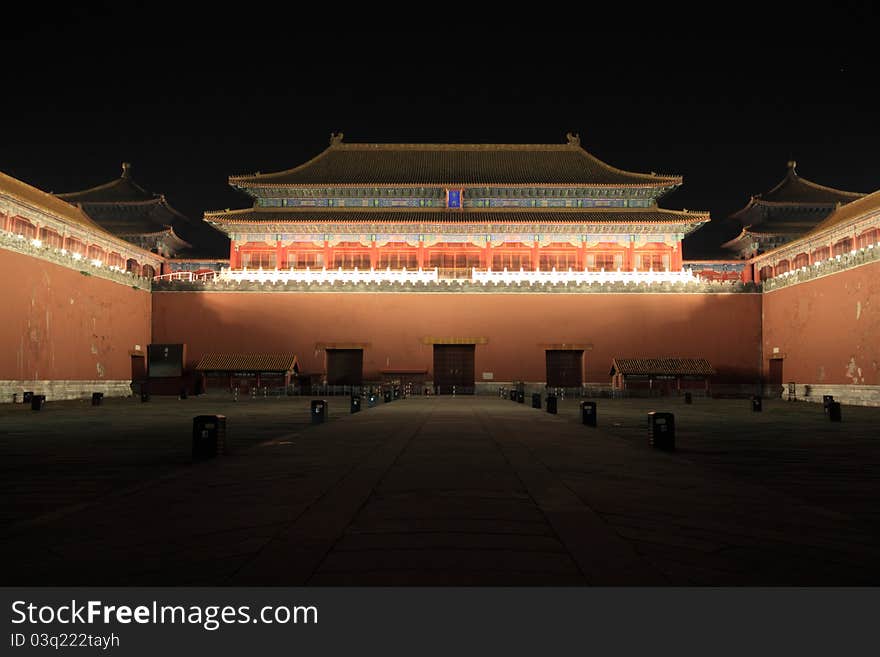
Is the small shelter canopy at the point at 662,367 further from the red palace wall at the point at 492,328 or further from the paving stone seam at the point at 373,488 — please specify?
the paving stone seam at the point at 373,488

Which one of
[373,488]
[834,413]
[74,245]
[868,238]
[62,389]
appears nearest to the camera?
[373,488]

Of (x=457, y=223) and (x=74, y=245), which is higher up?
(x=457, y=223)

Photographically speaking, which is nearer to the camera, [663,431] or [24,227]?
[663,431]

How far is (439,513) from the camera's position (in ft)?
17.2

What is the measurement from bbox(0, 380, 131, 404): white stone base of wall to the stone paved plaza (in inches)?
615

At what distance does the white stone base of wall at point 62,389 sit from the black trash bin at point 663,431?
75.7 feet

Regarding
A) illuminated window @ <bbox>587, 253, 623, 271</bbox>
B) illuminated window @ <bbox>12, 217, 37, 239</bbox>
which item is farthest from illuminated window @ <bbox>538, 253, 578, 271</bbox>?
illuminated window @ <bbox>12, 217, 37, 239</bbox>

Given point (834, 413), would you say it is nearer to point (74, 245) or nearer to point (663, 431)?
point (663, 431)

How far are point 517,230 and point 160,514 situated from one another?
32381mm

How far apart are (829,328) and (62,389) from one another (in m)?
31.7

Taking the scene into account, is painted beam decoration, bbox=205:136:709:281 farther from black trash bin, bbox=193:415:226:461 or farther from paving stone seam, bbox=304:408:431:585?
black trash bin, bbox=193:415:226:461

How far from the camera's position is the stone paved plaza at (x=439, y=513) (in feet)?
12.3

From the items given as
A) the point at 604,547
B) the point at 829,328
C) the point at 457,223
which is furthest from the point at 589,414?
the point at 457,223

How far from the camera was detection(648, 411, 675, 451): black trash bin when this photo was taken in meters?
9.98
